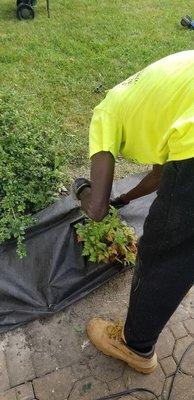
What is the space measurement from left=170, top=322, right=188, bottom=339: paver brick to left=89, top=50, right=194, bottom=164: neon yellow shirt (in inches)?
52.4

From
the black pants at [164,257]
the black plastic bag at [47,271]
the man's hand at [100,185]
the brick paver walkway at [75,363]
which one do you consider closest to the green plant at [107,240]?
the black plastic bag at [47,271]

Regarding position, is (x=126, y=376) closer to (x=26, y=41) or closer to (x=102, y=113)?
(x=102, y=113)

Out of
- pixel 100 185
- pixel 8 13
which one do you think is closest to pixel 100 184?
pixel 100 185

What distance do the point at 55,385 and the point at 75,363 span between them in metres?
0.18

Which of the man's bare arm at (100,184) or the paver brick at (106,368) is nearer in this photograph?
the man's bare arm at (100,184)

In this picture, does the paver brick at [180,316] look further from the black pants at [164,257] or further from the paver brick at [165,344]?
the black pants at [164,257]

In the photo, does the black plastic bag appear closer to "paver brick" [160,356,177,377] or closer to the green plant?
the green plant

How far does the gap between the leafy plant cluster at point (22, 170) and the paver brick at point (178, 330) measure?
111 centimetres

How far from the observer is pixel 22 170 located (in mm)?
3070

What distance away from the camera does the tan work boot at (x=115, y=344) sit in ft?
8.28

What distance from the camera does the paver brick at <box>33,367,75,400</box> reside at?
246 cm

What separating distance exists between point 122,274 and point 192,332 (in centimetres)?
62

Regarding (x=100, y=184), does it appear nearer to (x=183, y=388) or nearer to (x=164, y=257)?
(x=164, y=257)

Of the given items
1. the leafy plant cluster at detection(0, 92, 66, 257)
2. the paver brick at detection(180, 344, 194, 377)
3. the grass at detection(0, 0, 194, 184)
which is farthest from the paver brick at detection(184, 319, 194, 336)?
the grass at detection(0, 0, 194, 184)
